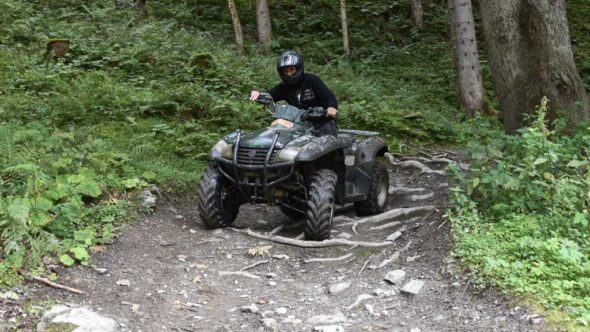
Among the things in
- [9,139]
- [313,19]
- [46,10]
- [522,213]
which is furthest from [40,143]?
[313,19]

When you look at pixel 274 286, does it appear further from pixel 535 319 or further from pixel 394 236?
pixel 535 319

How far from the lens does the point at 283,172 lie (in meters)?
5.99

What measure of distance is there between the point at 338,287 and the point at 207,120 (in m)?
5.78

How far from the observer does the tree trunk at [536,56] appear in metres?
6.41

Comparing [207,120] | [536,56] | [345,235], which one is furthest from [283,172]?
[207,120]

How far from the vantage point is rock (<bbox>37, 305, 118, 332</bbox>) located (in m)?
3.83

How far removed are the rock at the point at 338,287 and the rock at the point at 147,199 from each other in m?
2.70

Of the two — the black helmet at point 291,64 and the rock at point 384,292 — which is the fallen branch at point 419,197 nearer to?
the black helmet at point 291,64

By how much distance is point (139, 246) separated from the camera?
19.0 feet

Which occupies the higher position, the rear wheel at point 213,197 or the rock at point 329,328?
the rear wheel at point 213,197

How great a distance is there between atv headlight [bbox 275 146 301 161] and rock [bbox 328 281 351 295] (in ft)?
4.62

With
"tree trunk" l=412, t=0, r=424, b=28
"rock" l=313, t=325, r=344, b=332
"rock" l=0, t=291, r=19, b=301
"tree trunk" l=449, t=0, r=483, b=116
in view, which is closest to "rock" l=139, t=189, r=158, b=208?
"rock" l=0, t=291, r=19, b=301

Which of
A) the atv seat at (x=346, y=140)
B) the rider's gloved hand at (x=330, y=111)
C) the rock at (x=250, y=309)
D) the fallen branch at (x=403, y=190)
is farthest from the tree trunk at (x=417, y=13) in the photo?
the rock at (x=250, y=309)

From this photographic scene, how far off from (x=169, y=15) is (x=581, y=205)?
1611cm
